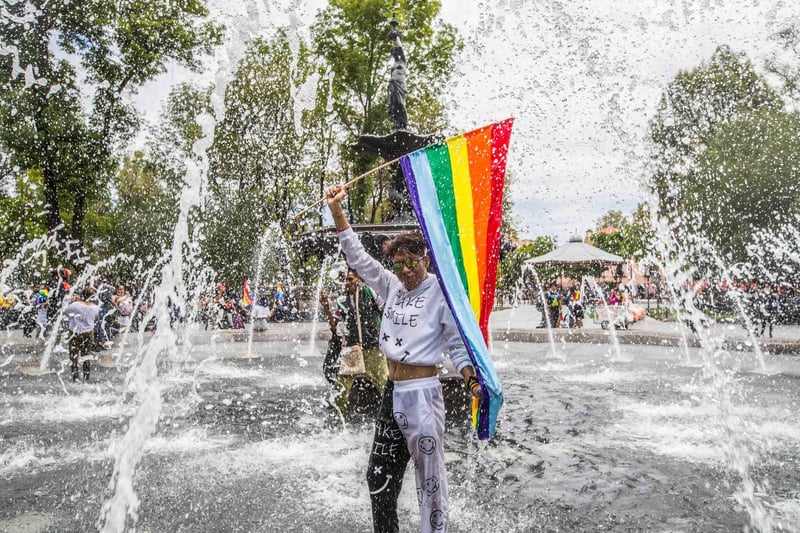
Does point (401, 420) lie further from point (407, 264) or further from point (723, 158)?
point (723, 158)

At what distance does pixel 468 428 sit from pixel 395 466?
10.7 ft

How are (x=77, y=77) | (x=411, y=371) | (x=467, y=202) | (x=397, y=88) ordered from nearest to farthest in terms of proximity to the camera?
(x=411, y=371)
(x=467, y=202)
(x=397, y=88)
(x=77, y=77)

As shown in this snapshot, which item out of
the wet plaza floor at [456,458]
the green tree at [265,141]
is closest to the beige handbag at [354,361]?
the wet plaza floor at [456,458]

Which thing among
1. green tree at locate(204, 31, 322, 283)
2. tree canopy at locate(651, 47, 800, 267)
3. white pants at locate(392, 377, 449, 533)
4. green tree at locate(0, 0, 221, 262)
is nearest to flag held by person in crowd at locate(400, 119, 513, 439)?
white pants at locate(392, 377, 449, 533)

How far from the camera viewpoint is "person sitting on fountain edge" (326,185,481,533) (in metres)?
2.94

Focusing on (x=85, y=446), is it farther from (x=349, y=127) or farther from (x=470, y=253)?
(x=349, y=127)

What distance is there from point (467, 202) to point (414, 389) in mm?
1194

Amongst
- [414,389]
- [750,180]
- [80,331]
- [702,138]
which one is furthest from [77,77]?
[702,138]

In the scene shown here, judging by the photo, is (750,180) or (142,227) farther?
(142,227)

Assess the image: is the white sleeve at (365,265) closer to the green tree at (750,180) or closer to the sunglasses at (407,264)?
the sunglasses at (407,264)

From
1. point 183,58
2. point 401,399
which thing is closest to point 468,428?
point 401,399

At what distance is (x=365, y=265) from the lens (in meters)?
3.44

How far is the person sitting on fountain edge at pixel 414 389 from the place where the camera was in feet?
9.66

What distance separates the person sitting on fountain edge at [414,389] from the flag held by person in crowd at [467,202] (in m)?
0.18
